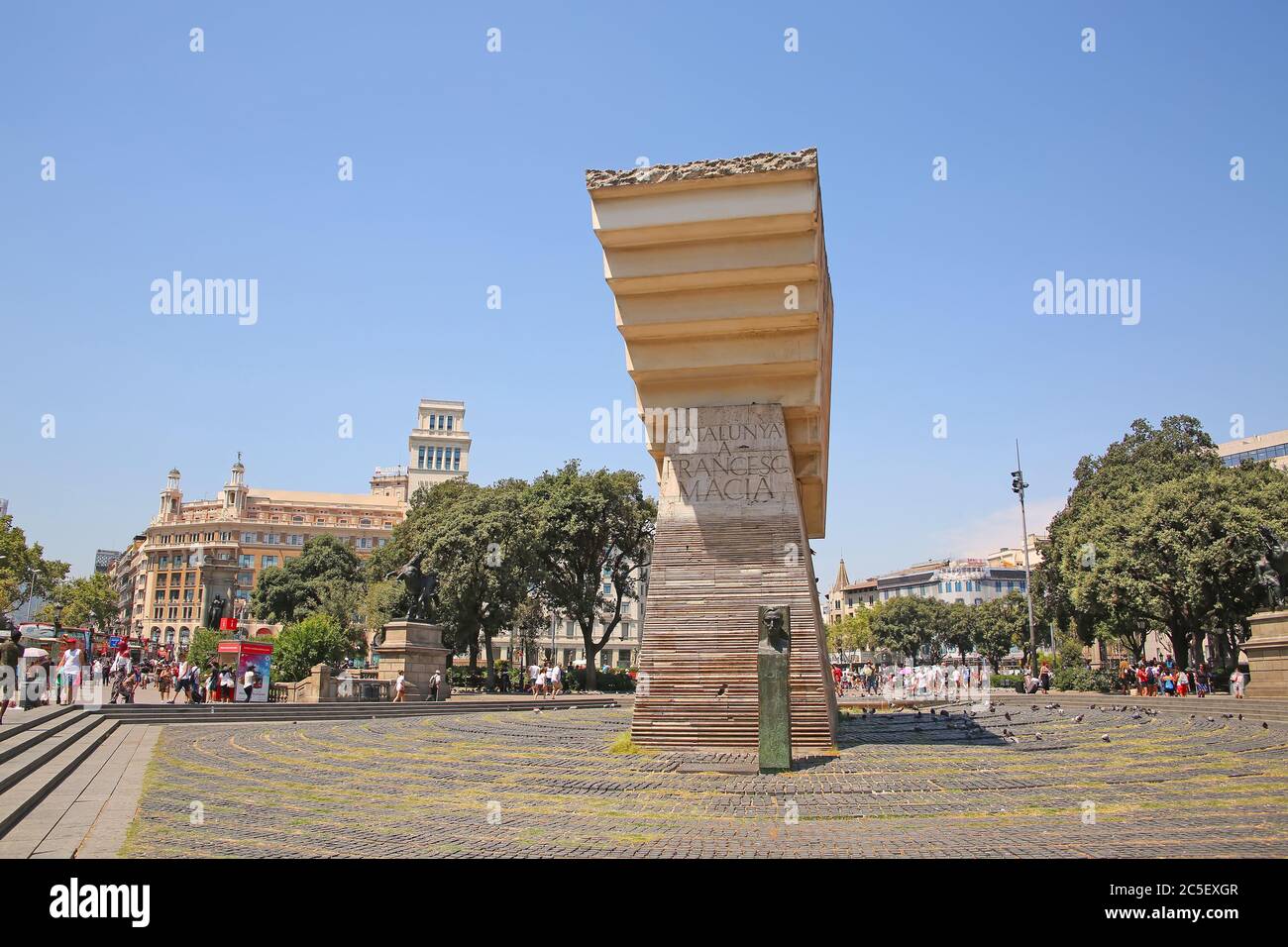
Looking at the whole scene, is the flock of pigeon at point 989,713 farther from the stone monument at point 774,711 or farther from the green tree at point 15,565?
the green tree at point 15,565

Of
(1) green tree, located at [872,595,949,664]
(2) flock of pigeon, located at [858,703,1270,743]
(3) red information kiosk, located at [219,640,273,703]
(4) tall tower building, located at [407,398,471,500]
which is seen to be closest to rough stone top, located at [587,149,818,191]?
(2) flock of pigeon, located at [858,703,1270,743]

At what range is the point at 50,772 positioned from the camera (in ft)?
40.7

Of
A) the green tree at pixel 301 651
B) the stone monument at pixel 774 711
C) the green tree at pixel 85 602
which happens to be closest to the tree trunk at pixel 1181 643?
the stone monument at pixel 774 711

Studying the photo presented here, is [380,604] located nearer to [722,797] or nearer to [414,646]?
[414,646]

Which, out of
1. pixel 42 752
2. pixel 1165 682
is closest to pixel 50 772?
pixel 42 752

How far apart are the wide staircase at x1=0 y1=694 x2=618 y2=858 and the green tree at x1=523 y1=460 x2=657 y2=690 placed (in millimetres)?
16884

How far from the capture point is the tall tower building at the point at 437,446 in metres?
103

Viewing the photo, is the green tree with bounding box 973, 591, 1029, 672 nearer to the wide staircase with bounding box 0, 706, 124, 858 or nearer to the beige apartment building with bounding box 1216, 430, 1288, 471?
the beige apartment building with bounding box 1216, 430, 1288, 471

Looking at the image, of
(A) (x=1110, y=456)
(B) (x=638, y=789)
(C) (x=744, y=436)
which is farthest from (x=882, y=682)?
(B) (x=638, y=789)

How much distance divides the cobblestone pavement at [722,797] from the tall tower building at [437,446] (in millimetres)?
86042

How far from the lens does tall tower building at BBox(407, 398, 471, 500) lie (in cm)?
10275

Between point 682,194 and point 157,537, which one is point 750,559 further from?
point 157,537

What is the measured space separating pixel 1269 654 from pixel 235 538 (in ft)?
340
